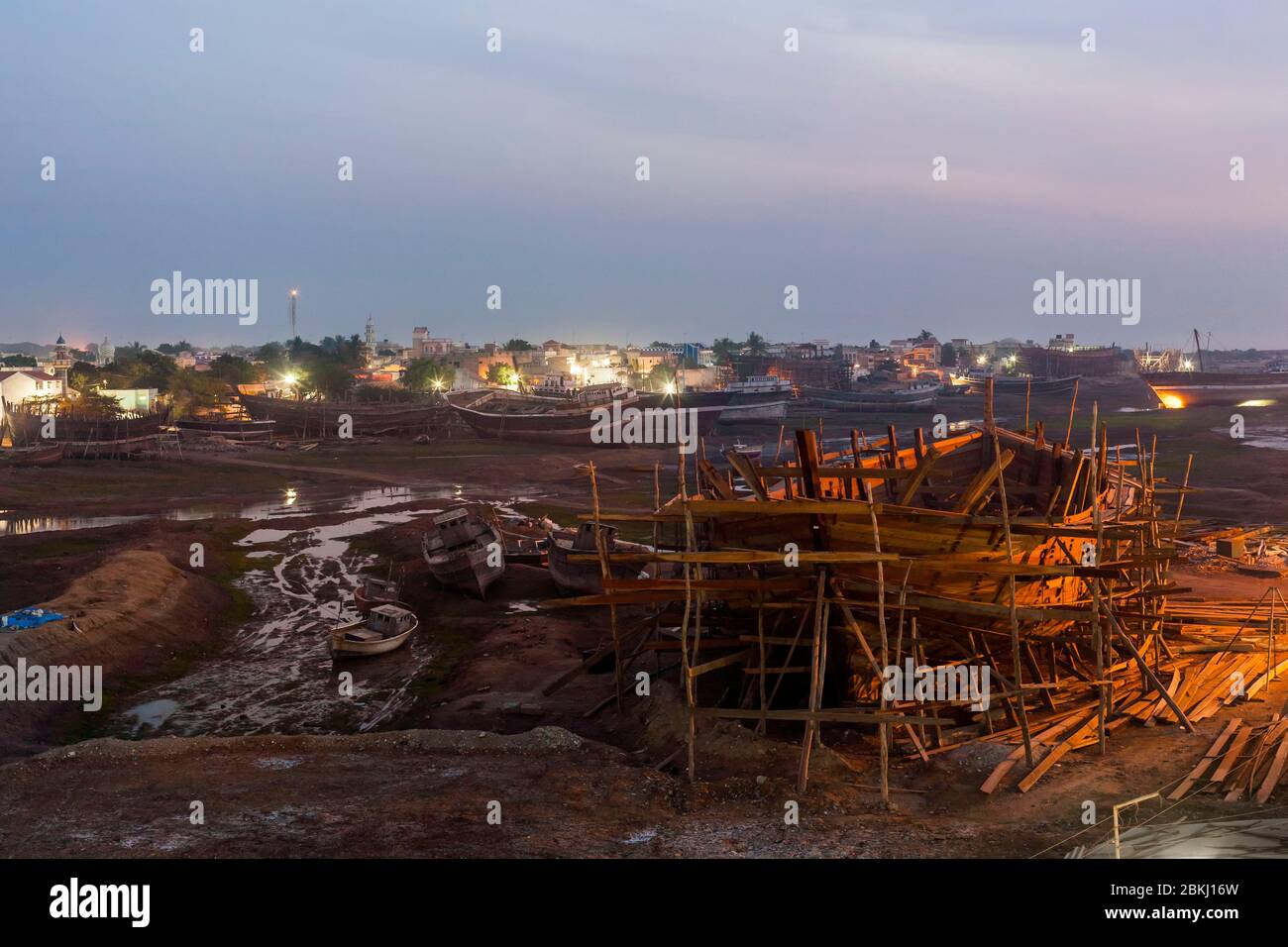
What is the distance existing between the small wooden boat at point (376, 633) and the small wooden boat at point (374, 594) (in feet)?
1.73

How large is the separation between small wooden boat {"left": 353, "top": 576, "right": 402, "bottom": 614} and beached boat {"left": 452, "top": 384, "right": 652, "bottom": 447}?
32213 millimetres

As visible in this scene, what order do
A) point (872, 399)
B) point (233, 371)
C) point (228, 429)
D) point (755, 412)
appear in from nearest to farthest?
point (228, 429), point (755, 412), point (872, 399), point (233, 371)

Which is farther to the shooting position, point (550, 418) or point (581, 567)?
point (550, 418)

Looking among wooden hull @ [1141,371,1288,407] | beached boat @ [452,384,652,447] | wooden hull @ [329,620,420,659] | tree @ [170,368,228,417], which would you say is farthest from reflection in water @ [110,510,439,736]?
wooden hull @ [1141,371,1288,407]

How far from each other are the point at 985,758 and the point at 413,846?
236 inches

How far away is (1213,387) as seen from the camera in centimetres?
7706

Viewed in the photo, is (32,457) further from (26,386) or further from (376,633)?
(376,633)

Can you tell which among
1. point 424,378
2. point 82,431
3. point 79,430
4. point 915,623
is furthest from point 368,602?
point 424,378

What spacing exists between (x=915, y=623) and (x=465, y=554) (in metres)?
14.4

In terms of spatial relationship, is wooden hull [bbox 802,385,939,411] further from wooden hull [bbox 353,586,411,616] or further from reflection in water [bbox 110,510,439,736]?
wooden hull [bbox 353,586,411,616]

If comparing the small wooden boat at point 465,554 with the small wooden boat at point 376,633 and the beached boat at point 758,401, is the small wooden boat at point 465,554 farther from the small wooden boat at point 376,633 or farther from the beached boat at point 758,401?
the beached boat at point 758,401

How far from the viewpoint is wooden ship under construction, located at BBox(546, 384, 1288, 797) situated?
10.5 m
